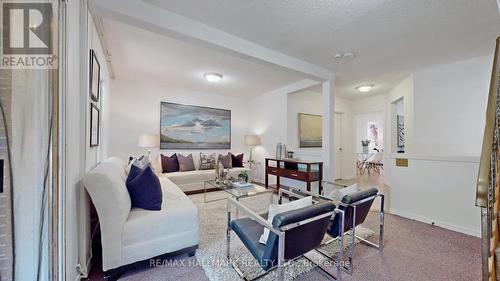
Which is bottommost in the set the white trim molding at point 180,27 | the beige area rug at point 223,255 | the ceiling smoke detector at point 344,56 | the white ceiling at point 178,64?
the beige area rug at point 223,255

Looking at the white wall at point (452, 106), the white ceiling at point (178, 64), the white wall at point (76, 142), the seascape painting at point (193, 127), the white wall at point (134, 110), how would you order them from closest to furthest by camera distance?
the white wall at point (76, 142) → the white ceiling at point (178, 64) → the white wall at point (452, 106) → the white wall at point (134, 110) → the seascape painting at point (193, 127)

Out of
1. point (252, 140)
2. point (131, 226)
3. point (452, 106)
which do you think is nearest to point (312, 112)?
point (252, 140)

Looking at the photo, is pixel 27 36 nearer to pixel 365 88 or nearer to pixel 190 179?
pixel 190 179

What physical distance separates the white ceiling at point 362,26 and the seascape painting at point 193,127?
2240 mm

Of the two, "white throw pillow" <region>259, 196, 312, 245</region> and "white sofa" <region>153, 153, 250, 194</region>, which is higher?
"white throw pillow" <region>259, 196, 312, 245</region>

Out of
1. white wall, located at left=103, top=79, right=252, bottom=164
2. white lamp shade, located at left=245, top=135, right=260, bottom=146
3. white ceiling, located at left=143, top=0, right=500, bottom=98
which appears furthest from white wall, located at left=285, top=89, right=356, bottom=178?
white wall, located at left=103, top=79, right=252, bottom=164

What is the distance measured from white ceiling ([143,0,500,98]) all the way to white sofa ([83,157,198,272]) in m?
1.72

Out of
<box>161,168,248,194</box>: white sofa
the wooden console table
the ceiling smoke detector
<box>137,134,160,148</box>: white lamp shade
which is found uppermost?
the ceiling smoke detector

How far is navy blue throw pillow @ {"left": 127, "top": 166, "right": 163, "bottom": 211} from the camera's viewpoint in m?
1.86

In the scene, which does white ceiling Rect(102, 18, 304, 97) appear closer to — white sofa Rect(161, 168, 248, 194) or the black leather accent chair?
white sofa Rect(161, 168, 248, 194)

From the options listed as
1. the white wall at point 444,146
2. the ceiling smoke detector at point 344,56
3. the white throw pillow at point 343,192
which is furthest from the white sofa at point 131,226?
the white wall at point 444,146

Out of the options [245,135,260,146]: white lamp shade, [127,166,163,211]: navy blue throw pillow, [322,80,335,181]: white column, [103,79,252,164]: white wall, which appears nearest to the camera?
[127,166,163,211]: navy blue throw pillow

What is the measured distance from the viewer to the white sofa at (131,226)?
5.06 ft

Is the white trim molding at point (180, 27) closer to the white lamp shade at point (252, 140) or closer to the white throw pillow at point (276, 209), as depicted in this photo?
the white throw pillow at point (276, 209)
